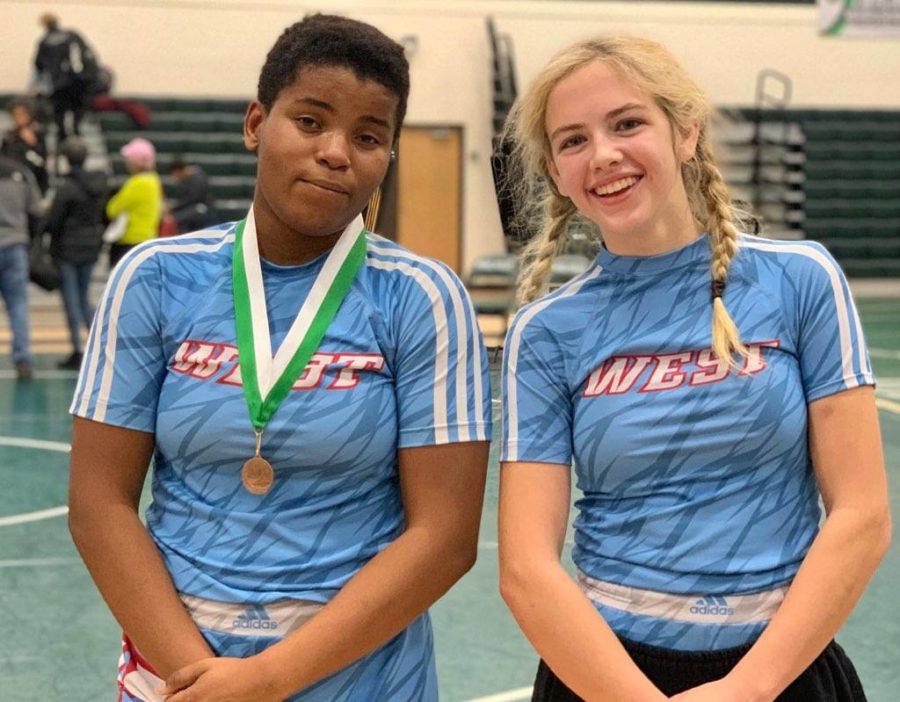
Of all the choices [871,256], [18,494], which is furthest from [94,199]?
[871,256]

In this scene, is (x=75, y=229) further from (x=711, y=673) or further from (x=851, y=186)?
(x=851, y=186)

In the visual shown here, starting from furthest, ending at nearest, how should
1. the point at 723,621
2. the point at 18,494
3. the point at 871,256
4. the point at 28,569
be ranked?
the point at 871,256, the point at 18,494, the point at 28,569, the point at 723,621

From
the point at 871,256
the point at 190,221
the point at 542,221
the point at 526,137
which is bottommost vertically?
the point at 871,256

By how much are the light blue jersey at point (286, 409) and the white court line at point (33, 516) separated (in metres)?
3.80

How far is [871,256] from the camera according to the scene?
16.8 m

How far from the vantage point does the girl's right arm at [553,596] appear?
1664 mm

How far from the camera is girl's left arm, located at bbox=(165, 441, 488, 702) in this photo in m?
1.66

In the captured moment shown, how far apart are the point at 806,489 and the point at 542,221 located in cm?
61

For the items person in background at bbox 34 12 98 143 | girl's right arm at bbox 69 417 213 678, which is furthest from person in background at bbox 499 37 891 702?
person in background at bbox 34 12 98 143

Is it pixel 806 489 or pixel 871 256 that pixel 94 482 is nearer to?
pixel 806 489

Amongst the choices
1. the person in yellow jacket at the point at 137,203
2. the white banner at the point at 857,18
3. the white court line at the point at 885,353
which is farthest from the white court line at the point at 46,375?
the white banner at the point at 857,18

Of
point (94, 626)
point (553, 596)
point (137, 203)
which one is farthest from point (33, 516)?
point (137, 203)

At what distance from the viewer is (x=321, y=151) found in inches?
68.3

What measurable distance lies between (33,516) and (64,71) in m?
9.71
